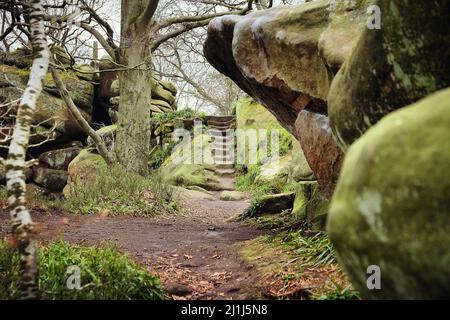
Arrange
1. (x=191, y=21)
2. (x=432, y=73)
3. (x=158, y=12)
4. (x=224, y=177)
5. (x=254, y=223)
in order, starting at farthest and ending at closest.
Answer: (x=224, y=177), (x=158, y=12), (x=191, y=21), (x=254, y=223), (x=432, y=73)

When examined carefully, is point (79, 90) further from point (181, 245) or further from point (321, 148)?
point (321, 148)

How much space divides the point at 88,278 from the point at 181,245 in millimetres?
2640

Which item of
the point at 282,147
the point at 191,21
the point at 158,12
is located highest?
the point at 158,12

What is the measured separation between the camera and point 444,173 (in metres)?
1.36

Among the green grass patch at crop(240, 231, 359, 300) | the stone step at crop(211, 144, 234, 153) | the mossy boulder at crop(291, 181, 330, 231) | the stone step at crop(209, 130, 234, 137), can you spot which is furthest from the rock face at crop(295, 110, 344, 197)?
the stone step at crop(209, 130, 234, 137)

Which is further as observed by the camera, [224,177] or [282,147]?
[224,177]

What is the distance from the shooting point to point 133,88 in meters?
10.5

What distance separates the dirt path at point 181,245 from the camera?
151 inches

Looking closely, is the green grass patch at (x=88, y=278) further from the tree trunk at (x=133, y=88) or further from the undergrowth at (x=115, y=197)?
the tree trunk at (x=133, y=88)

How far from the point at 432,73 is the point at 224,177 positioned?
1261 centimetres

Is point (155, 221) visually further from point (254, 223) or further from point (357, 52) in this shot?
point (357, 52)

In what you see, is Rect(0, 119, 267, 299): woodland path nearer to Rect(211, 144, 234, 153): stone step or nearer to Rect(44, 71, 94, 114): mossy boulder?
Rect(211, 144, 234, 153): stone step
